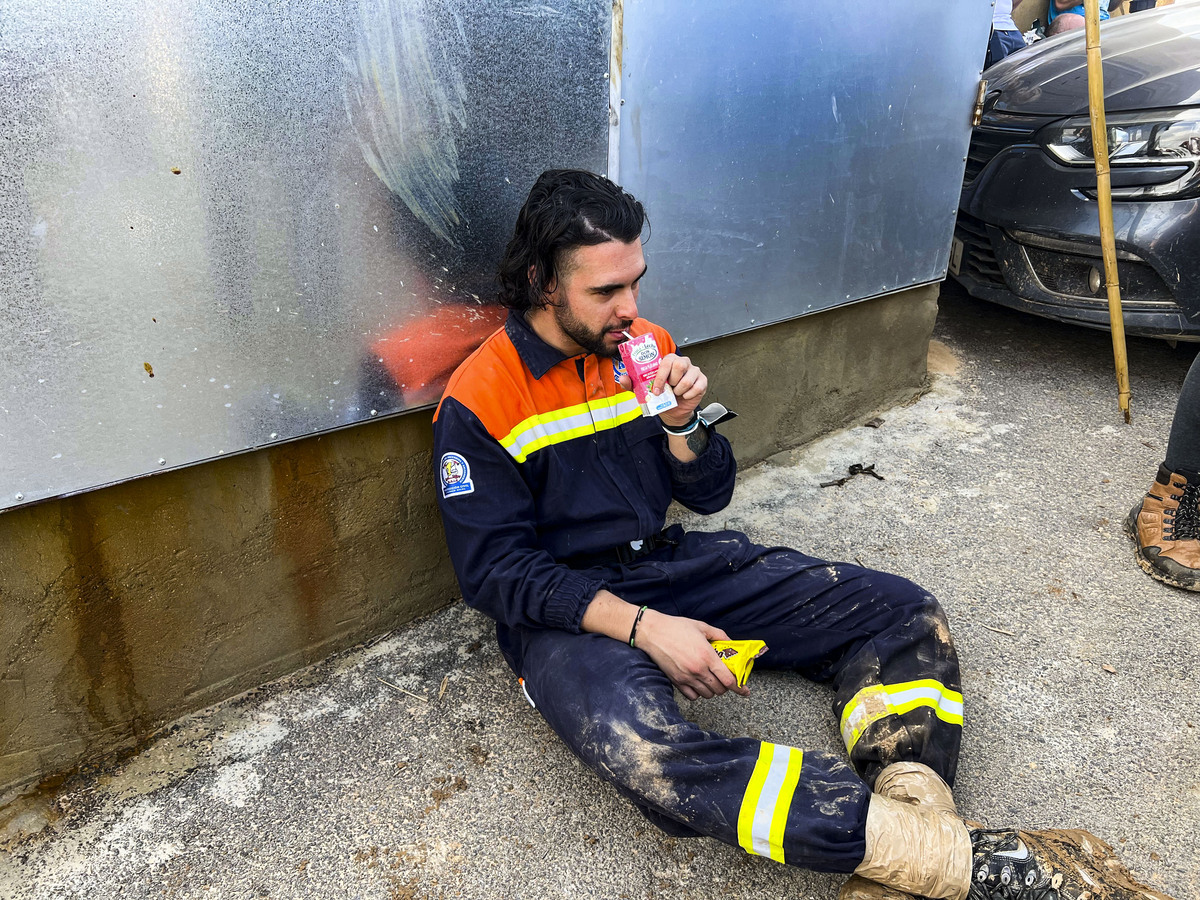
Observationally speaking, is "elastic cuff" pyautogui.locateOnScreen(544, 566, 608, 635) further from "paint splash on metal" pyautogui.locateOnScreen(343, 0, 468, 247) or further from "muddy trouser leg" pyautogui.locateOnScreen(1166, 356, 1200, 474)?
"muddy trouser leg" pyautogui.locateOnScreen(1166, 356, 1200, 474)

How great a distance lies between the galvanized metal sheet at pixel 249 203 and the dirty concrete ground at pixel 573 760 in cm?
73

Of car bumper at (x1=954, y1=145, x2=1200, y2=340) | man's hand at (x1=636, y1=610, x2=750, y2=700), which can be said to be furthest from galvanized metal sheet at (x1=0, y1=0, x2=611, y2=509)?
car bumper at (x1=954, y1=145, x2=1200, y2=340)

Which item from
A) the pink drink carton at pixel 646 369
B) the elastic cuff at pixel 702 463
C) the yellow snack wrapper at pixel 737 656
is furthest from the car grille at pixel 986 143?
the yellow snack wrapper at pixel 737 656

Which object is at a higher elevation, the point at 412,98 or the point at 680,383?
the point at 412,98

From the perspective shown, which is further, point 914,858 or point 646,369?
point 646,369

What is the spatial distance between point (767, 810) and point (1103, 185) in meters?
3.14

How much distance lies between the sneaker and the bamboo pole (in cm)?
264

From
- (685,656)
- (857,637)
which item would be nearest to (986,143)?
(857,637)

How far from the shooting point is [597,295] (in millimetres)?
2068

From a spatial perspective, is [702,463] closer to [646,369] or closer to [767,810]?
[646,369]

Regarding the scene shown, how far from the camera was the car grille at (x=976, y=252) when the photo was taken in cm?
422

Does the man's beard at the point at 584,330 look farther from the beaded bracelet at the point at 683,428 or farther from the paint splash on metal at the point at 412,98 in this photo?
the paint splash on metal at the point at 412,98

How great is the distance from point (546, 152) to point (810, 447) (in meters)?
1.83

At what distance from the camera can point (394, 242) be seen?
84.2 inches
